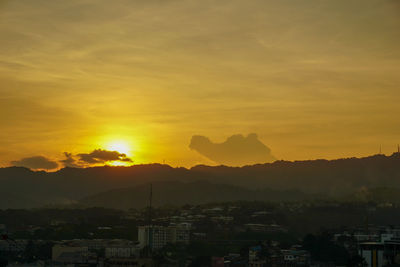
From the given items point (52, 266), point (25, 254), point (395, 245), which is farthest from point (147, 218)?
point (395, 245)

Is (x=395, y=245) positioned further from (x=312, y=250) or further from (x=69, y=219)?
(x=69, y=219)

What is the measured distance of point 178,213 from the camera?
456 feet

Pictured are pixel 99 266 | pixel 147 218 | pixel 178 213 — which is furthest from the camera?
pixel 178 213

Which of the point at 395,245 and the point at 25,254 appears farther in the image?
the point at 25,254

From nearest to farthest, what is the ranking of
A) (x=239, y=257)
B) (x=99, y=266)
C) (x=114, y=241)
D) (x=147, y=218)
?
(x=99, y=266), (x=239, y=257), (x=114, y=241), (x=147, y=218)

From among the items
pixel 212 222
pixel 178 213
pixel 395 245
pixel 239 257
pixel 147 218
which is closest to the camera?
pixel 395 245

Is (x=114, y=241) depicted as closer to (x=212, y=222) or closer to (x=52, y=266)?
(x=52, y=266)

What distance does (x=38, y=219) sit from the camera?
132 metres

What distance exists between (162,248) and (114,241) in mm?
5012

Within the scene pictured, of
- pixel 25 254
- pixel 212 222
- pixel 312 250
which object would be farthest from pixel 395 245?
pixel 212 222

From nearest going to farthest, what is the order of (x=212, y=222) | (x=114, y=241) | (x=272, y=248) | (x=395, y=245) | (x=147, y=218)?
1. (x=395, y=245)
2. (x=272, y=248)
3. (x=114, y=241)
4. (x=212, y=222)
5. (x=147, y=218)

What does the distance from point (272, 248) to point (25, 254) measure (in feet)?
67.7

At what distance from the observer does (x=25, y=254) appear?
89.1 meters

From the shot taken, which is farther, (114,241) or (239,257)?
(114,241)
